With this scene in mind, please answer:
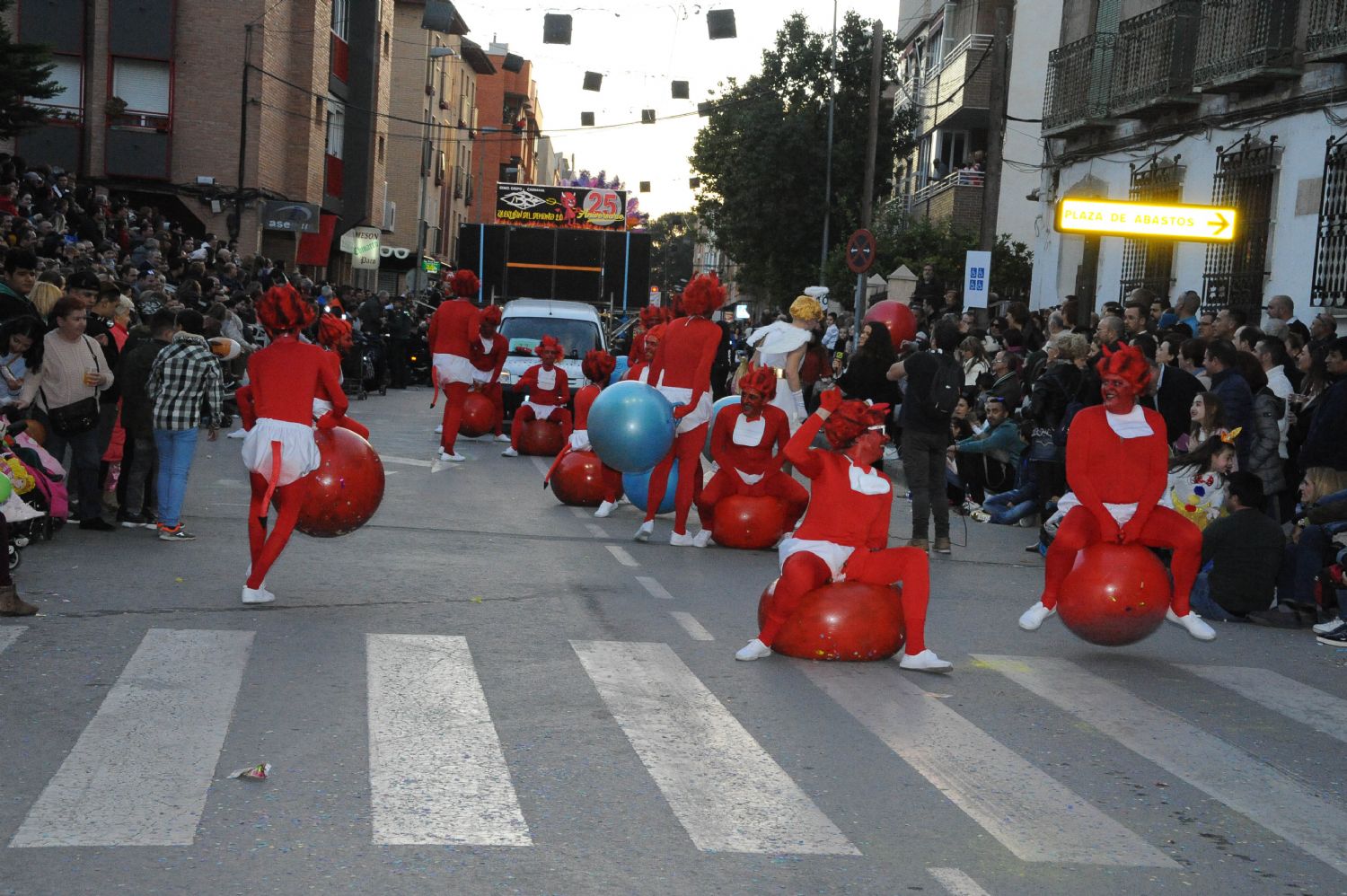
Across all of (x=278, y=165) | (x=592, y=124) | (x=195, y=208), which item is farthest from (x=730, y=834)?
(x=592, y=124)

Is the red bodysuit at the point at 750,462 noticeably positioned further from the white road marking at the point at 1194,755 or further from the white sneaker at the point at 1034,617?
the white road marking at the point at 1194,755

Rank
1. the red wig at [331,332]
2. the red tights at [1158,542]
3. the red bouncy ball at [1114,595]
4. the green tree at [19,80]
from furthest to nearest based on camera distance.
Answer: the green tree at [19,80] → the red wig at [331,332] → the red tights at [1158,542] → the red bouncy ball at [1114,595]

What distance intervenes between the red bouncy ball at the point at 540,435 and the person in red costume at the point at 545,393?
0.16 ft

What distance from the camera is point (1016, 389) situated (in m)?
17.2

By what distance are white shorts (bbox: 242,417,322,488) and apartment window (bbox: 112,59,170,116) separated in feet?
103

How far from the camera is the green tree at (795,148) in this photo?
5800 cm

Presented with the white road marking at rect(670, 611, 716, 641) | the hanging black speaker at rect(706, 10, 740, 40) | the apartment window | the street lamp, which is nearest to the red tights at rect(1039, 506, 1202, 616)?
the white road marking at rect(670, 611, 716, 641)

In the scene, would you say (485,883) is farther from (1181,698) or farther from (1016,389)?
(1016,389)

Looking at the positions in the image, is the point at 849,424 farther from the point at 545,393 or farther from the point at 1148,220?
the point at 1148,220

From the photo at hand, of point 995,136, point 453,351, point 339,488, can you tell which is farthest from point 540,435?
point 339,488

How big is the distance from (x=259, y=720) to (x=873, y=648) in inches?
126

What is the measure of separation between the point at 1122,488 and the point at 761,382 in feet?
11.4

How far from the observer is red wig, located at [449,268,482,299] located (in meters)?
19.2

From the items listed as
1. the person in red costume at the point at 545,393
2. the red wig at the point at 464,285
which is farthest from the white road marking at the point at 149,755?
the red wig at the point at 464,285
